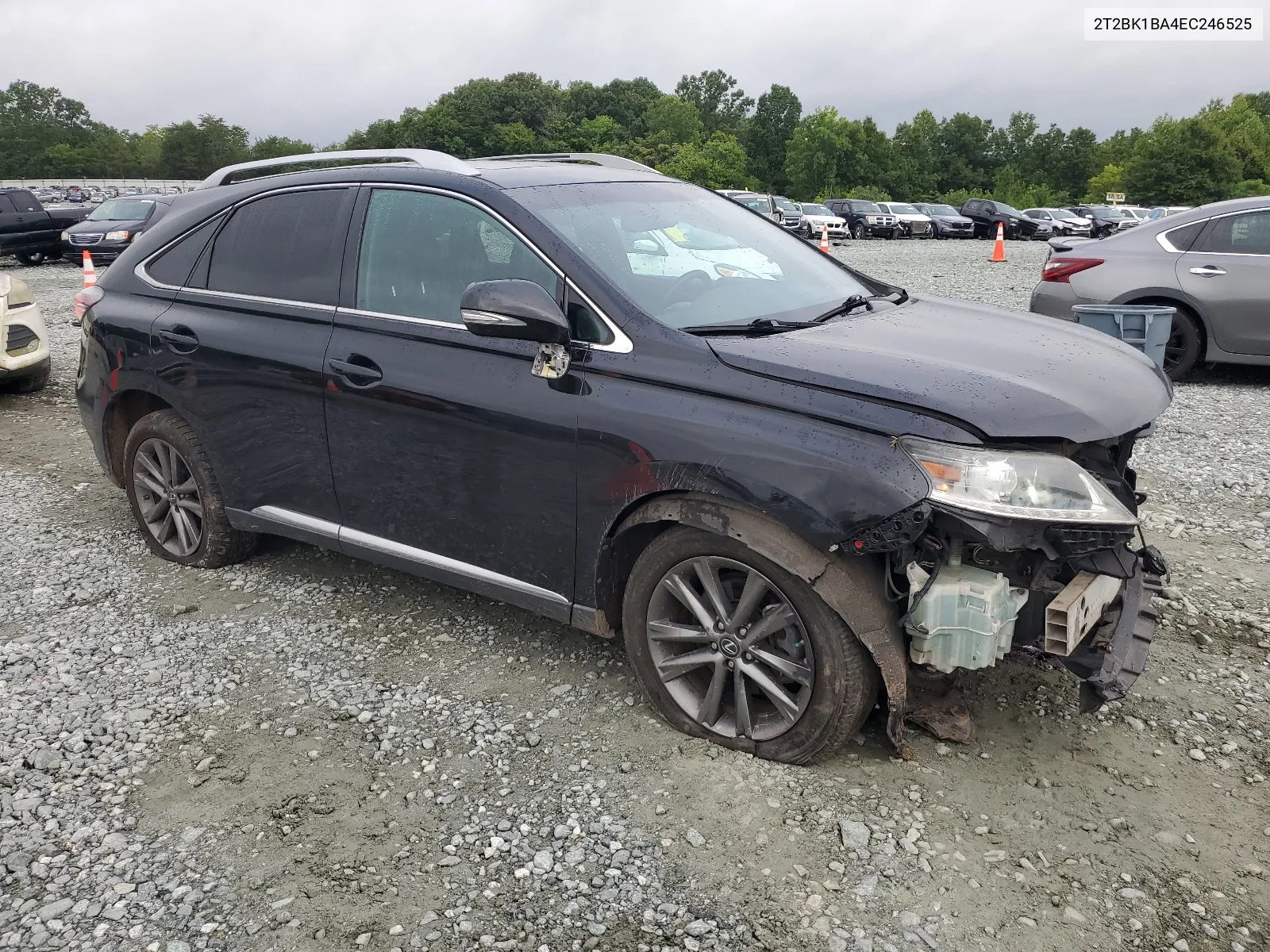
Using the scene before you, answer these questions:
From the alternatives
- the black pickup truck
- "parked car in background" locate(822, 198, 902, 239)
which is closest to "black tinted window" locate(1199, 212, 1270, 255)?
the black pickup truck

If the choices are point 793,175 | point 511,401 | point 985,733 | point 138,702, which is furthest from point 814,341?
point 793,175

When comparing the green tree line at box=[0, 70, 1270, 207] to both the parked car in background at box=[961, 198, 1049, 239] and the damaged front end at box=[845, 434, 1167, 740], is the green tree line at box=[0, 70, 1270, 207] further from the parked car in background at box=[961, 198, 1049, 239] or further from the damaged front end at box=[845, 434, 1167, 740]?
the damaged front end at box=[845, 434, 1167, 740]

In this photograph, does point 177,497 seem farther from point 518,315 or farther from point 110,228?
point 110,228

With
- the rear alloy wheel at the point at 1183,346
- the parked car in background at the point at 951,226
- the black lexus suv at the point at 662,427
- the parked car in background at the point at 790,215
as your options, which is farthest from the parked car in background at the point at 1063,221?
the black lexus suv at the point at 662,427

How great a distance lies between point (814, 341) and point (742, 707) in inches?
47.0

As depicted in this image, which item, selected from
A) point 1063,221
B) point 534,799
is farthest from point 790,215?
point 534,799

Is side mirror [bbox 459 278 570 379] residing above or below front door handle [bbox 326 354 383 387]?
above

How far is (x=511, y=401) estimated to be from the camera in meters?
3.42

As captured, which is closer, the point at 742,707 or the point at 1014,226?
the point at 742,707

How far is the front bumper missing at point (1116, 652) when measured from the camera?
295 centimetres

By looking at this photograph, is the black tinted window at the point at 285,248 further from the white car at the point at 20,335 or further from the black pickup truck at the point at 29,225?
the black pickup truck at the point at 29,225

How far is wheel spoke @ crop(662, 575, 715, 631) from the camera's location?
315 cm

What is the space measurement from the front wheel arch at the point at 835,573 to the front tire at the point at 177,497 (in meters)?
2.54

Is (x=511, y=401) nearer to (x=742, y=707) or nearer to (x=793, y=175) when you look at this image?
(x=742, y=707)
